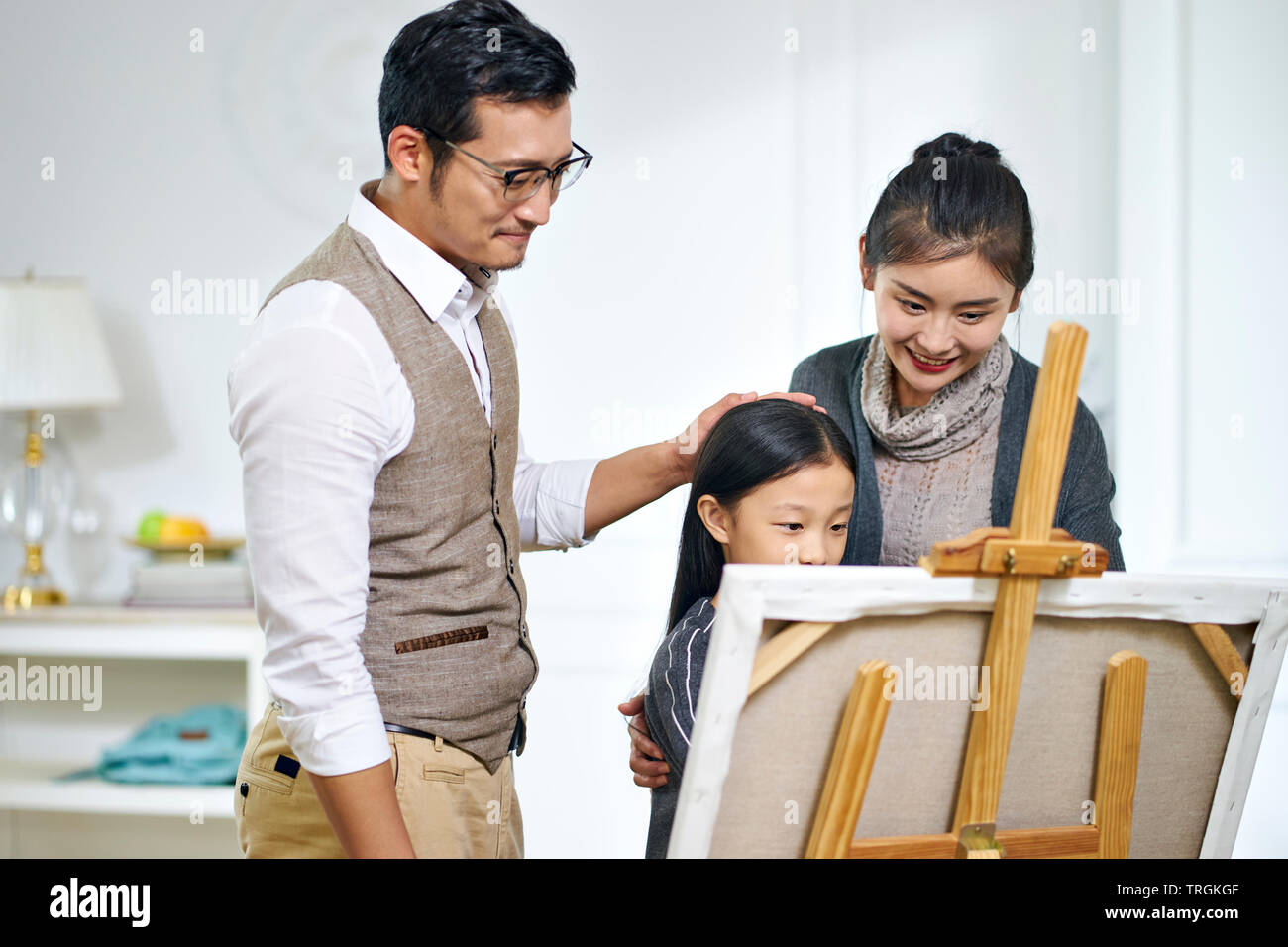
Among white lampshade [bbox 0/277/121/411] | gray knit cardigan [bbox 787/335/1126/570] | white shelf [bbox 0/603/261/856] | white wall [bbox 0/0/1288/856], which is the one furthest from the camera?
white lampshade [bbox 0/277/121/411]

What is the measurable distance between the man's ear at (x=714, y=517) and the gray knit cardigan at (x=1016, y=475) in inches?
7.0

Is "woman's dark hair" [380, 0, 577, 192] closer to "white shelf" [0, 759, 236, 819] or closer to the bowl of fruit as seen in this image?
the bowl of fruit

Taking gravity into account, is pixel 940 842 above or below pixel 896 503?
below

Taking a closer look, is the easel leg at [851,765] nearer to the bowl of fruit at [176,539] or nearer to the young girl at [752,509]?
the young girl at [752,509]

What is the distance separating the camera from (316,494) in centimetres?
100

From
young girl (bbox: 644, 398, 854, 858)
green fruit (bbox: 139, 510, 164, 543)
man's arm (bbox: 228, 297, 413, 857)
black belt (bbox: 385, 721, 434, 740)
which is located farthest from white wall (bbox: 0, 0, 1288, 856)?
man's arm (bbox: 228, 297, 413, 857)

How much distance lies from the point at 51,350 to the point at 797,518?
2011mm

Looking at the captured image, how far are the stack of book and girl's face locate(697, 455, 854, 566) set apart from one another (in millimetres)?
1578

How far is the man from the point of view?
101 cm

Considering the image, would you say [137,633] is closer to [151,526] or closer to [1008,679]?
[151,526]
